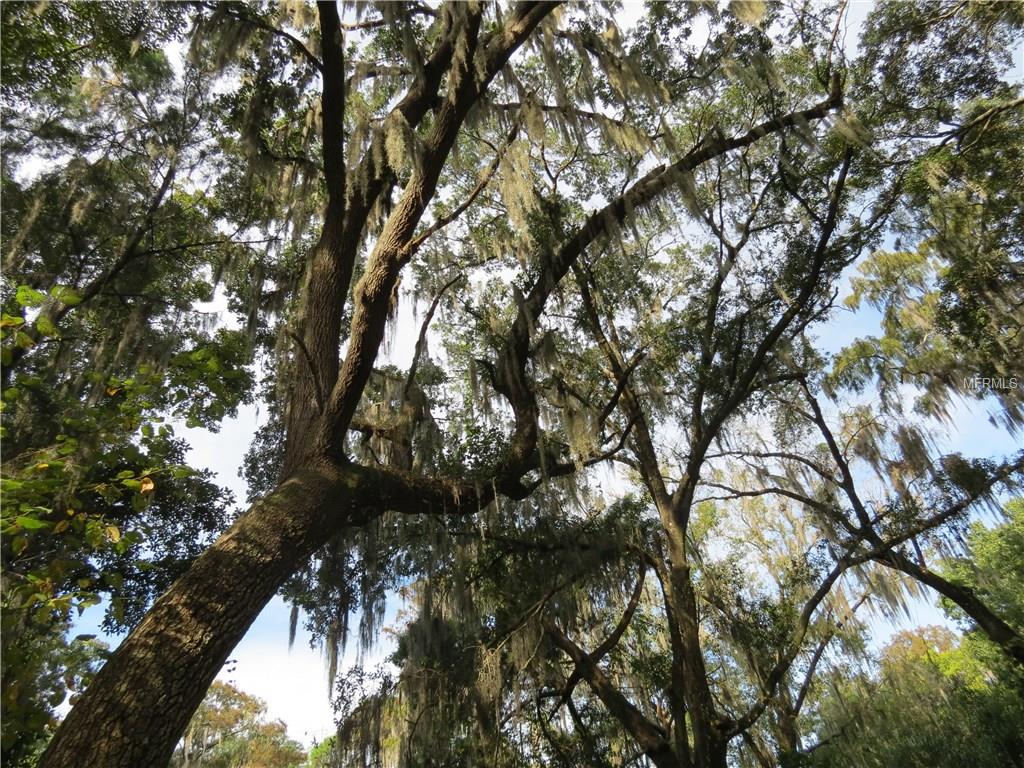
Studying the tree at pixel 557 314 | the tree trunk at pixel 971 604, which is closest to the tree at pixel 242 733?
the tree at pixel 557 314

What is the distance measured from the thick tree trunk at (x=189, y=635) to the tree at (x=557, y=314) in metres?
0.54

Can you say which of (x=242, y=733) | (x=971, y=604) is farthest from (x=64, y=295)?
(x=242, y=733)

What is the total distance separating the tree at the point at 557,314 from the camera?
15.0 feet

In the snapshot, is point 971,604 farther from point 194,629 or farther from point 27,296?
point 27,296

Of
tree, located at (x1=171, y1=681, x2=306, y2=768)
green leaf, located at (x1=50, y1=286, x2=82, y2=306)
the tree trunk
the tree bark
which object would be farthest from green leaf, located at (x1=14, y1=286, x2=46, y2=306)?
tree, located at (x1=171, y1=681, x2=306, y2=768)

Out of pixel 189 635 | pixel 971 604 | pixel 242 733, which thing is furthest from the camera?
pixel 242 733

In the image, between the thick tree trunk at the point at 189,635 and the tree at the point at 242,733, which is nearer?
the thick tree trunk at the point at 189,635

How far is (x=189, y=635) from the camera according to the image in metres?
2.53

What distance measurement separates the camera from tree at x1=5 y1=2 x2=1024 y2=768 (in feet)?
15.0

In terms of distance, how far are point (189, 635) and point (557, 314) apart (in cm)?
638

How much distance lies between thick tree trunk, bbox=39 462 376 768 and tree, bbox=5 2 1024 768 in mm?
544

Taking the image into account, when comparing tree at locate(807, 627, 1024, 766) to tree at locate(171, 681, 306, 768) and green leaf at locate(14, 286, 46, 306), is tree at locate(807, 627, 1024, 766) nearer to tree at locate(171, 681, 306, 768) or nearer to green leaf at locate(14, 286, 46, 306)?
green leaf at locate(14, 286, 46, 306)

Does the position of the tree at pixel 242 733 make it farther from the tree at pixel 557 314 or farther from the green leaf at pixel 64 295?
the green leaf at pixel 64 295

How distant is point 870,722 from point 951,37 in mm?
9627
